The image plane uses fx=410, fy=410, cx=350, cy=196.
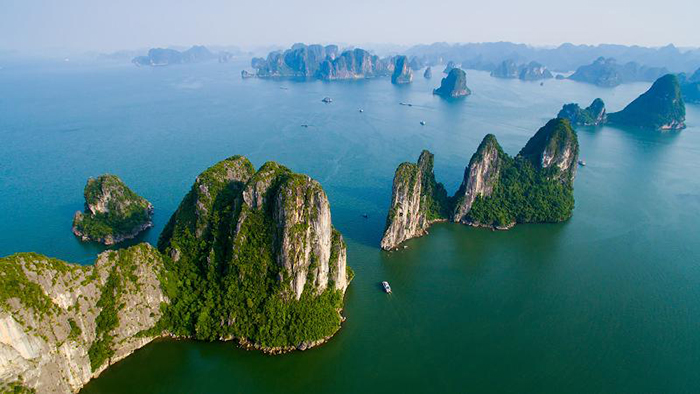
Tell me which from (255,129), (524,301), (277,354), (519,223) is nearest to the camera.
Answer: (277,354)

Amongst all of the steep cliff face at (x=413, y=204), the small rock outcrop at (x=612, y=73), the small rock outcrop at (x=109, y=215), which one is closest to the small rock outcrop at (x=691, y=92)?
the small rock outcrop at (x=612, y=73)

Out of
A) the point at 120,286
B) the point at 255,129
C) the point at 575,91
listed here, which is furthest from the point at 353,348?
the point at 575,91

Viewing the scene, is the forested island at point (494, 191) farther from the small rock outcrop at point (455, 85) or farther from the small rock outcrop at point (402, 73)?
the small rock outcrop at point (402, 73)

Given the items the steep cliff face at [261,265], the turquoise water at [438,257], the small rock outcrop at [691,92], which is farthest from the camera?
Result: the small rock outcrop at [691,92]

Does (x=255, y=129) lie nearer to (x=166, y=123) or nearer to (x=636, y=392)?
(x=166, y=123)

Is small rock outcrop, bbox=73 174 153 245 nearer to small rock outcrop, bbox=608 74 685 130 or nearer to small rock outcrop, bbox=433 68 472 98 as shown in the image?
small rock outcrop, bbox=608 74 685 130

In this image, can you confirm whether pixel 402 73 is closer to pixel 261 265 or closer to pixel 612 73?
pixel 612 73
